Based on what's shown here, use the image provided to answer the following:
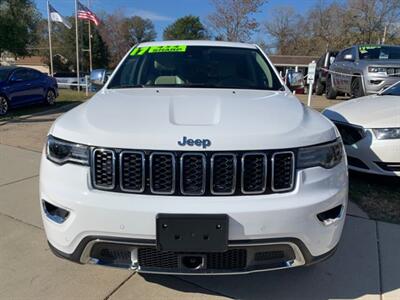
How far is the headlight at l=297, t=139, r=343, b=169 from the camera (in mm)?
2303

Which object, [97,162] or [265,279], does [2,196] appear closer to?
[97,162]

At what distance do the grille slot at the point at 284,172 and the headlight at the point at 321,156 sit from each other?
6 cm

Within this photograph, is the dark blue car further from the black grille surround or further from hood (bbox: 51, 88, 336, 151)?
the black grille surround

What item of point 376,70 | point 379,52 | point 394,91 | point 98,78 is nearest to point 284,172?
point 98,78

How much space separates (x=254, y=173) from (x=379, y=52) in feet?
31.8

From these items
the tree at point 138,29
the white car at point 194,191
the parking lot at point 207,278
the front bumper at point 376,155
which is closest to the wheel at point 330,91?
the front bumper at point 376,155

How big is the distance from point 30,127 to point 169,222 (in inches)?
308

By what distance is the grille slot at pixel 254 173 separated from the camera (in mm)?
2232

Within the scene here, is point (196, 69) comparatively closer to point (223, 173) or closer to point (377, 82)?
point (223, 173)

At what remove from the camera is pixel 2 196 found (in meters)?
4.50

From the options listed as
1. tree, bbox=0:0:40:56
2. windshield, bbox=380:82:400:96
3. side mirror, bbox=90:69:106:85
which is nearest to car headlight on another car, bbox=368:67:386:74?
windshield, bbox=380:82:400:96

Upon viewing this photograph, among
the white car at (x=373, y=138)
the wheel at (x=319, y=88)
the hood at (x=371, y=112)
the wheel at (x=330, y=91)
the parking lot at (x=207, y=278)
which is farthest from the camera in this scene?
the wheel at (x=319, y=88)

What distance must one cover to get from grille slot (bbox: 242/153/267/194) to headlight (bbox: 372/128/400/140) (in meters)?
2.72

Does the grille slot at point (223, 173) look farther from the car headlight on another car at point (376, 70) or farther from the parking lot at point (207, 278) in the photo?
the car headlight on another car at point (376, 70)
